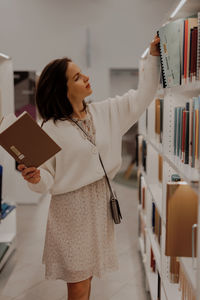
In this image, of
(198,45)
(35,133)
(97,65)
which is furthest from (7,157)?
(97,65)

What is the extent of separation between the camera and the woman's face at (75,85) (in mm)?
2039

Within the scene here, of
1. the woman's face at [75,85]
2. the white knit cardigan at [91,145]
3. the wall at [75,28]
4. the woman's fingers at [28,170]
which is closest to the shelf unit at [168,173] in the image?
the white knit cardigan at [91,145]

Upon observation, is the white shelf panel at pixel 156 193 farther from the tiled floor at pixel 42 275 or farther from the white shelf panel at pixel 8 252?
the white shelf panel at pixel 8 252

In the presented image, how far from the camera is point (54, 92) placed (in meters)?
2.02

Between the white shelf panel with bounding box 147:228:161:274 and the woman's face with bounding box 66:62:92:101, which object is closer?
the woman's face with bounding box 66:62:92:101

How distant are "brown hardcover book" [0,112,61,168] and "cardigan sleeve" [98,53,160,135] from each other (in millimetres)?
536

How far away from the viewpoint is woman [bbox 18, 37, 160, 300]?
200 cm

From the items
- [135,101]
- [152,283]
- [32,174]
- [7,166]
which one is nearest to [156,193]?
[152,283]

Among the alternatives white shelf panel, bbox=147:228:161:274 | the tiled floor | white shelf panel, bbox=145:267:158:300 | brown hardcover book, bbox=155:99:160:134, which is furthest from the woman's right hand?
the tiled floor

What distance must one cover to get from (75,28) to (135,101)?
5115 millimetres

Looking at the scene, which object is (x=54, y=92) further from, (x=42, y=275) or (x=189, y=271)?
(x=42, y=275)

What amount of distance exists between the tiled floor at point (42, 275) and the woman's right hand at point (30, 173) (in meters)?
1.44

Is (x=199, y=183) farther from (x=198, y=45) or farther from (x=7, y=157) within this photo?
(x=7, y=157)

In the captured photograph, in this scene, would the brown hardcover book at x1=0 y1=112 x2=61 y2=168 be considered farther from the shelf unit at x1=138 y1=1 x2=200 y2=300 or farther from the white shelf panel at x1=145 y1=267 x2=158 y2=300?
the white shelf panel at x1=145 y1=267 x2=158 y2=300
